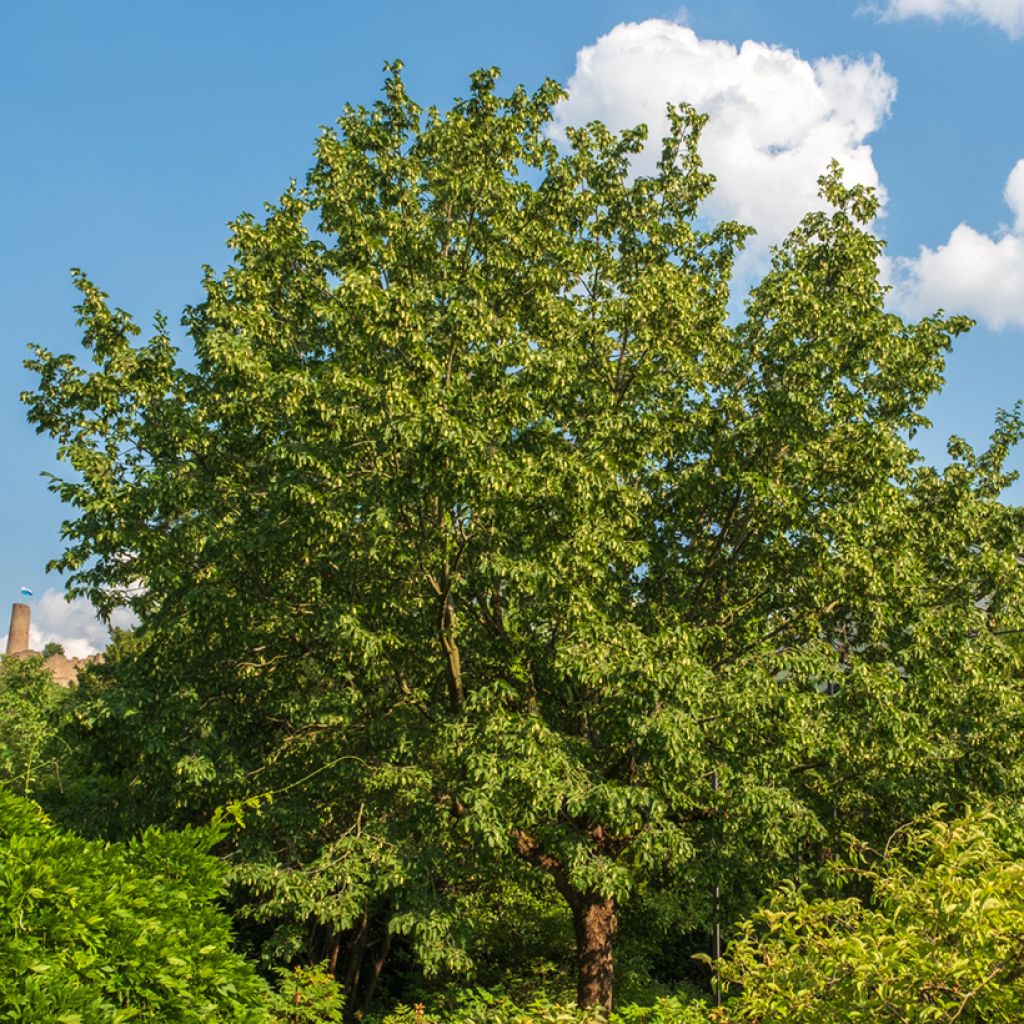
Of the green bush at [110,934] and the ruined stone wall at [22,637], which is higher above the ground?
the ruined stone wall at [22,637]

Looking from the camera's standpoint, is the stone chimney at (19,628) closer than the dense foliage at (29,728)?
No

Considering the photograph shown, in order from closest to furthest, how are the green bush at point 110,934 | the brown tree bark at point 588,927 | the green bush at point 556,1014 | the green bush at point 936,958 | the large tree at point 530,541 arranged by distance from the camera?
the green bush at point 110,934, the green bush at point 936,958, the green bush at point 556,1014, the large tree at point 530,541, the brown tree bark at point 588,927

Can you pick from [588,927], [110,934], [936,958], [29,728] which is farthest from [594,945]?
[29,728]

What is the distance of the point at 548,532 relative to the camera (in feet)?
41.3

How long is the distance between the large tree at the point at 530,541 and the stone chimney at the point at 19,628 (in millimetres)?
93000

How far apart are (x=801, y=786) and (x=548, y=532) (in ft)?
18.8

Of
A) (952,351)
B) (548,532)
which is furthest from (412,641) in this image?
(952,351)

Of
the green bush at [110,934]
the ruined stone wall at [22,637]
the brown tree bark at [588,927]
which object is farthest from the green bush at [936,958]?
the ruined stone wall at [22,637]

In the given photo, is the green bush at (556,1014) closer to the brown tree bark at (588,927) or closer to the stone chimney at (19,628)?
the brown tree bark at (588,927)

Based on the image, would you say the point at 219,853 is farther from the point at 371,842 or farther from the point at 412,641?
the point at 412,641

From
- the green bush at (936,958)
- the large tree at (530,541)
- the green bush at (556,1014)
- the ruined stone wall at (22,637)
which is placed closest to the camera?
the green bush at (936,958)

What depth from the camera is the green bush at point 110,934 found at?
16.8 ft

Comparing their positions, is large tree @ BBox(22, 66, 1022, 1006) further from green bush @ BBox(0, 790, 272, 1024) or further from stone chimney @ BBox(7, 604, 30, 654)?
stone chimney @ BBox(7, 604, 30, 654)

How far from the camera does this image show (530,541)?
40.5ft
